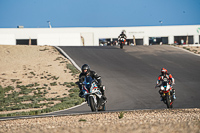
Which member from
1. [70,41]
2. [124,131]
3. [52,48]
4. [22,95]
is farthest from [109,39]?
[124,131]

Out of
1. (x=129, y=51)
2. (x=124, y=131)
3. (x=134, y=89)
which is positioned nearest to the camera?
(x=124, y=131)

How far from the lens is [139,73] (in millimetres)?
29875

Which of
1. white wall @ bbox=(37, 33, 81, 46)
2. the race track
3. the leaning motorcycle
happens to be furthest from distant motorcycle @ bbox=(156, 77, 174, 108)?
white wall @ bbox=(37, 33, 81, 46)

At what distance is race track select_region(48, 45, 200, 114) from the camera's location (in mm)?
19828

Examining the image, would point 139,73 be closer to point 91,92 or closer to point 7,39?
point 91,92

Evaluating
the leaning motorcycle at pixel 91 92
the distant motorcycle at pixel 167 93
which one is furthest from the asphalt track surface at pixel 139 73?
the leaning motorcycle at pixel 91 92

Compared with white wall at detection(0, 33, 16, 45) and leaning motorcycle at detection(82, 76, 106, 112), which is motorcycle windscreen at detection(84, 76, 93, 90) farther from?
white wall at detection(0, 33, 16, 45)

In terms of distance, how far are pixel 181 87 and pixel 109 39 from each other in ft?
227

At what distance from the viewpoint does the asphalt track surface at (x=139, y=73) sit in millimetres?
19672

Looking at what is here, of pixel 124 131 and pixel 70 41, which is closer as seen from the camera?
pixel 124 131

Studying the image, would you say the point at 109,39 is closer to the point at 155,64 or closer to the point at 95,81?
the point at 155,64

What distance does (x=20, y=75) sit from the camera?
31.4m

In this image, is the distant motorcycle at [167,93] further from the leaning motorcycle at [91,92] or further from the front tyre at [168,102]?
the leaning motorcycle at [91,92]

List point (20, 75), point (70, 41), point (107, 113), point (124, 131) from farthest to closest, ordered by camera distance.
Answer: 1. point (70, 41)
2. point (20, 75)
3. point (107, 113)
4. point (124, 131)
